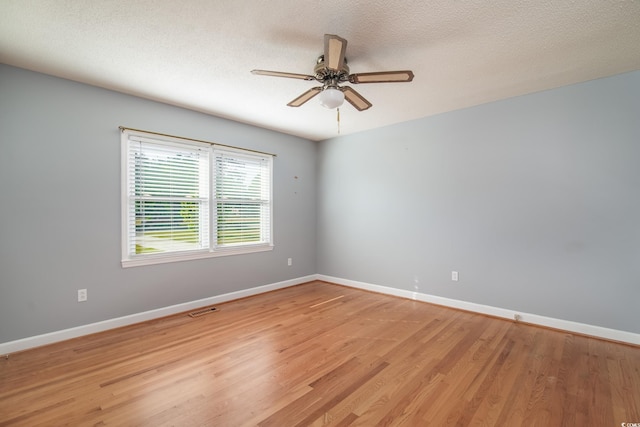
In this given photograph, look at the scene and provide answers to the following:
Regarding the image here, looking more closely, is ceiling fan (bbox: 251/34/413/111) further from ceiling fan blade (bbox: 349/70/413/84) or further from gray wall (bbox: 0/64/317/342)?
gray wall (bbox: 0/64/317/342)

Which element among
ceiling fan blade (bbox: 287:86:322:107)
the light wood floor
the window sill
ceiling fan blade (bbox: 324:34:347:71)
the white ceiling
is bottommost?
the light wood floor

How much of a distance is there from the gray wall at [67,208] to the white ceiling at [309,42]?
0.28 metres

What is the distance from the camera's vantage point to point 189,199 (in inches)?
141

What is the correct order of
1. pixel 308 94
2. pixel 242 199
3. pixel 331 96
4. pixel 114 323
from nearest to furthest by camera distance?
1. pixel 331 96
2. pixel 308 94
3. pixel 114 323
4. pixel 242 199

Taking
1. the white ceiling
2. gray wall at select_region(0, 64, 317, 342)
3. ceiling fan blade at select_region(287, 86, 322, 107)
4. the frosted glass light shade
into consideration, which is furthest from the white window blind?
the frosted glass light shade

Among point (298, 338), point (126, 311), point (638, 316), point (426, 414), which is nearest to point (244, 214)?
point (126, 311)

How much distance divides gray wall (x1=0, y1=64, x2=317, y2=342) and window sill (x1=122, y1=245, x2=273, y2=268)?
0.25ft

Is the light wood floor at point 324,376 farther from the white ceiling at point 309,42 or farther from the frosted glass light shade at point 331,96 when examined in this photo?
the white ceiling at point 309,42

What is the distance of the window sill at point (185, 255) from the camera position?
10.3ft

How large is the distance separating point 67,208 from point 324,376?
9.58ft

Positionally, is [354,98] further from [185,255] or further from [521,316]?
[521,316]

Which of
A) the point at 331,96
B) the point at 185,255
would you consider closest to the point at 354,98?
the point at 331,96

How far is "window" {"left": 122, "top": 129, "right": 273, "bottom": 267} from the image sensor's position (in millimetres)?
3166

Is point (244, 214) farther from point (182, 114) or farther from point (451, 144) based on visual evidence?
point (451, 144)
